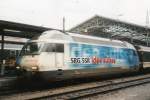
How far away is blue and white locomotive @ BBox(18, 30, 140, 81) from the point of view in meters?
16.0

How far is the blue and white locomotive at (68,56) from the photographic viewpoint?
15961 mm

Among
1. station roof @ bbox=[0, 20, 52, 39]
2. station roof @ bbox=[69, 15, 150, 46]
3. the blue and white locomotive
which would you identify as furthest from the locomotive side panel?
station roof @ bbox=[69, 15, 150, 46]

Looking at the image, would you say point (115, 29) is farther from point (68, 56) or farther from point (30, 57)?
point (30, 57)

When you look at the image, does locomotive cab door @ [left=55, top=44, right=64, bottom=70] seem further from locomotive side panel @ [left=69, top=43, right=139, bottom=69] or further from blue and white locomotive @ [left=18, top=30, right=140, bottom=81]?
locomotive side panel @ [left=69, top=43, right=139, bottom=69]

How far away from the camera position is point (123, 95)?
14.8m

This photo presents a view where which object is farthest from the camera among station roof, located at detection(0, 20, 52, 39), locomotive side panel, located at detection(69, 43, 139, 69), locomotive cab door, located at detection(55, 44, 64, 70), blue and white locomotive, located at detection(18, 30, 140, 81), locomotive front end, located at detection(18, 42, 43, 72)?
station roof, located at detection(0, 20, 52, 39)

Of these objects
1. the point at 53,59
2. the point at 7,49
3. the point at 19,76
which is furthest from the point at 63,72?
the point at 7,49

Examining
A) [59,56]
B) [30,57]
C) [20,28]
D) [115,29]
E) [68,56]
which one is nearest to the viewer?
[30,57]

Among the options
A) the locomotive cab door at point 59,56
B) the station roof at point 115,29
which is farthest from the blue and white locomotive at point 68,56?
the station roof at point 115,29

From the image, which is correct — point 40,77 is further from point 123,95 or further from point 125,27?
point 125,27

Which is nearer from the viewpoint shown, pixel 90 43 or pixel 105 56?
pixel 90 43

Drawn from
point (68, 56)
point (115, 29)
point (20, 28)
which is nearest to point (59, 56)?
point (68, 56)

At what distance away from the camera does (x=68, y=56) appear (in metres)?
17.4

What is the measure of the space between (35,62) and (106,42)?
24.4 feet
